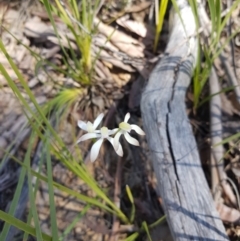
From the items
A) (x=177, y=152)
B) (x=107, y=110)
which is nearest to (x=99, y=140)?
(x=177, y=152)

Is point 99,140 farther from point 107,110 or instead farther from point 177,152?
point 107,110

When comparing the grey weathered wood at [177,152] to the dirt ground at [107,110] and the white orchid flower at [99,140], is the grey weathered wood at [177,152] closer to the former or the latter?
the dirt ground at [107,110]

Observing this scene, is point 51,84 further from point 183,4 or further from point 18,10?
point 183,4

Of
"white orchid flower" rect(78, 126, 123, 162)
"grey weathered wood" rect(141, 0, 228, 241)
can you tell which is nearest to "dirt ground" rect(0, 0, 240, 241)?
"grey weathered wood" rect(141, 0, 228, 241)

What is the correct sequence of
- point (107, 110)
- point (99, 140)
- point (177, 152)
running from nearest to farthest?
1. point (99, 140)
2. point (177, 152)
3. point (107, 110)

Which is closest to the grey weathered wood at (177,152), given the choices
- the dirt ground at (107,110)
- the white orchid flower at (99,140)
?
the dirt ground at (107,110)

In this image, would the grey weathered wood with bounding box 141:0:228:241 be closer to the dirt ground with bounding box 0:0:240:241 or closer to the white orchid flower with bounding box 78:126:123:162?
the dirt ground with bounding box 0:0:240:241
